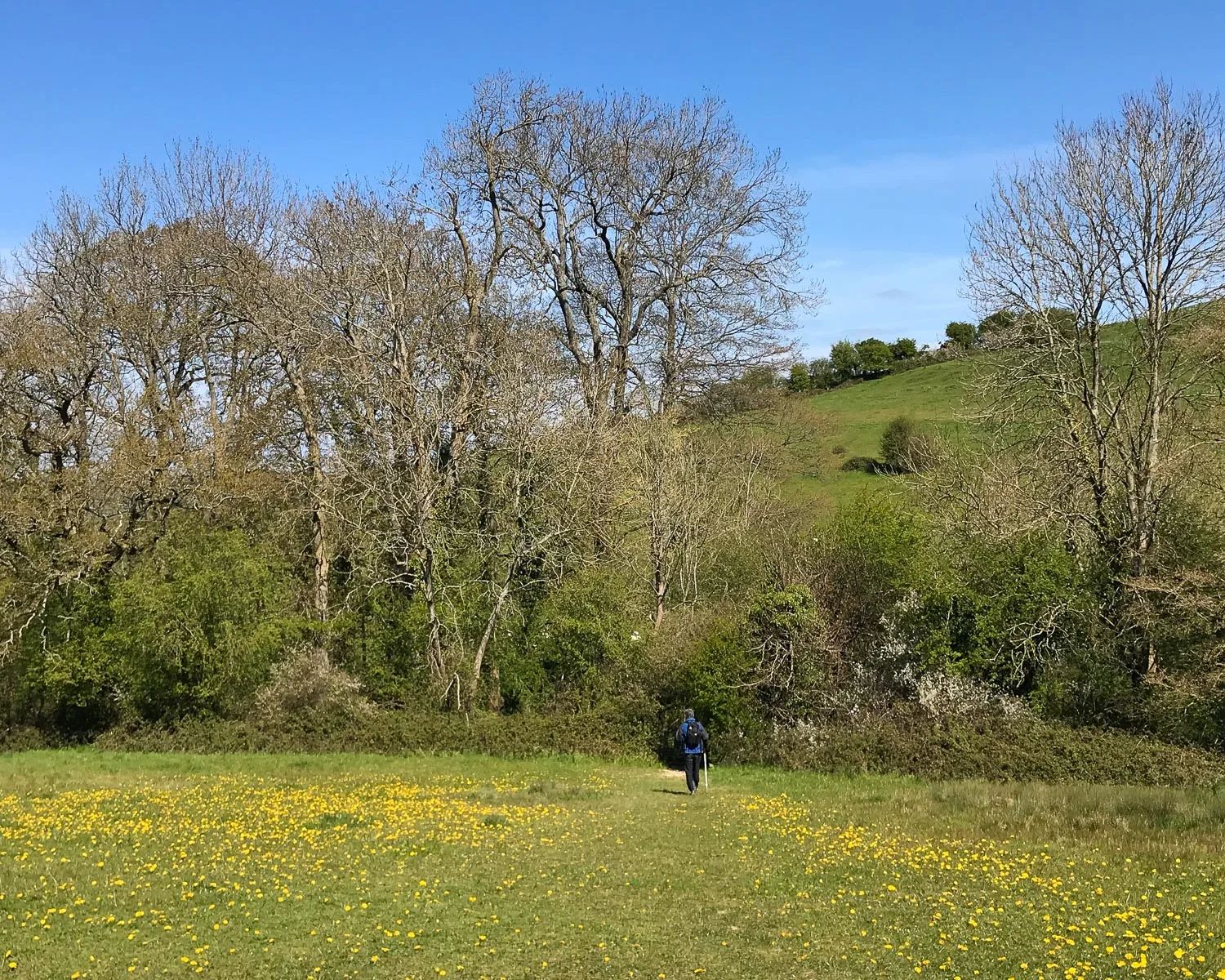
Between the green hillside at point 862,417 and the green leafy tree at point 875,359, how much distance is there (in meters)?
4.36

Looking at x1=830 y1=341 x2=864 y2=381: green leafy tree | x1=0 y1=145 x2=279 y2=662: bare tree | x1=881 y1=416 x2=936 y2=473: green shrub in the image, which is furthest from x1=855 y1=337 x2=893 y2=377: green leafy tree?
x1=0 y1=145 x2=279 y2=662: bare tree

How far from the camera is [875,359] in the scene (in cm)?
9825

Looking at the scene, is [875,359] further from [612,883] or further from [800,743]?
[612,883]

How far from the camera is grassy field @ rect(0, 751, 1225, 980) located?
9.55m

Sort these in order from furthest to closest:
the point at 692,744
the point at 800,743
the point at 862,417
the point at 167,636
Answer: the point at 862,417 < the point at 167,636 < the point at 800,743 < the point at 692,744

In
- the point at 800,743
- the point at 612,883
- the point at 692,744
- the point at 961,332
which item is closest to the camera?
the point at 612,883

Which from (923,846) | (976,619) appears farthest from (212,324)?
(923,846)

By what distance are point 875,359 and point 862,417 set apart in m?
23.6

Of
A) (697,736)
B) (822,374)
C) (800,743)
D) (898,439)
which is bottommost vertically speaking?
(800,743)

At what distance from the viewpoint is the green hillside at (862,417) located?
57719 millimetres

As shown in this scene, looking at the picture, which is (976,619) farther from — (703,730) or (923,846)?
(923,846)

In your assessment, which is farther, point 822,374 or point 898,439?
point 822,374

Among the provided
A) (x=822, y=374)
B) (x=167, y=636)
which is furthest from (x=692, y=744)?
(x=822, y=374)

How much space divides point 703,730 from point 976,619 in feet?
26.5
